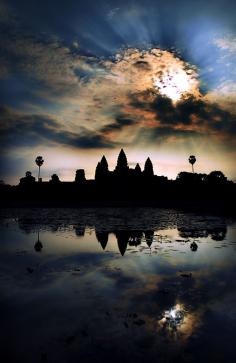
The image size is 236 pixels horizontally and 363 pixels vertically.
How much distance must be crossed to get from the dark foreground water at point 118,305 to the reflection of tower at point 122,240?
0.23 metres

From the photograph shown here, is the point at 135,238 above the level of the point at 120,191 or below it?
below

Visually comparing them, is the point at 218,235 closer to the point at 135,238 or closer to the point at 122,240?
the point at 135,238

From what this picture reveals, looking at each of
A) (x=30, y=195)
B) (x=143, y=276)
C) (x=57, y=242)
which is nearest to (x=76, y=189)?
(x=30, y=195)

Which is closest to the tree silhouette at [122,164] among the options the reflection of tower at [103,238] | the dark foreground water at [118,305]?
the reflection of tower at [103,238]

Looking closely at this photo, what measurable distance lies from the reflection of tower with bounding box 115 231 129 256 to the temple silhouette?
37.9 m

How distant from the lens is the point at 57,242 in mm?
15414

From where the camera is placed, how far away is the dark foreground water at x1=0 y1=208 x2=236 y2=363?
4910mm

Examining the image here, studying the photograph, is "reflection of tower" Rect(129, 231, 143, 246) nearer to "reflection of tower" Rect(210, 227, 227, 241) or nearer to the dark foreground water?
the dark foreground water

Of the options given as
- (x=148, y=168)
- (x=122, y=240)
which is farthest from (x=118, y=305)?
(x=148, y=168)

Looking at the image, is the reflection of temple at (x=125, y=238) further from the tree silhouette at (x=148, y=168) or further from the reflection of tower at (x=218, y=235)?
the tree silhouette at (x=148, y=168)

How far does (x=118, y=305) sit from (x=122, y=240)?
8831 mm

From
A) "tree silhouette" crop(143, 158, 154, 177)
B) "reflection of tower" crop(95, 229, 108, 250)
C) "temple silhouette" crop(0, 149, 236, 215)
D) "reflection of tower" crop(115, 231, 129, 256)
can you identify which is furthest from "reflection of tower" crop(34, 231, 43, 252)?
"tree silhouette" crop(143, 158, 154, 177)

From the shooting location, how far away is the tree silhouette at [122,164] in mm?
97438

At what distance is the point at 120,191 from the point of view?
8250cm
